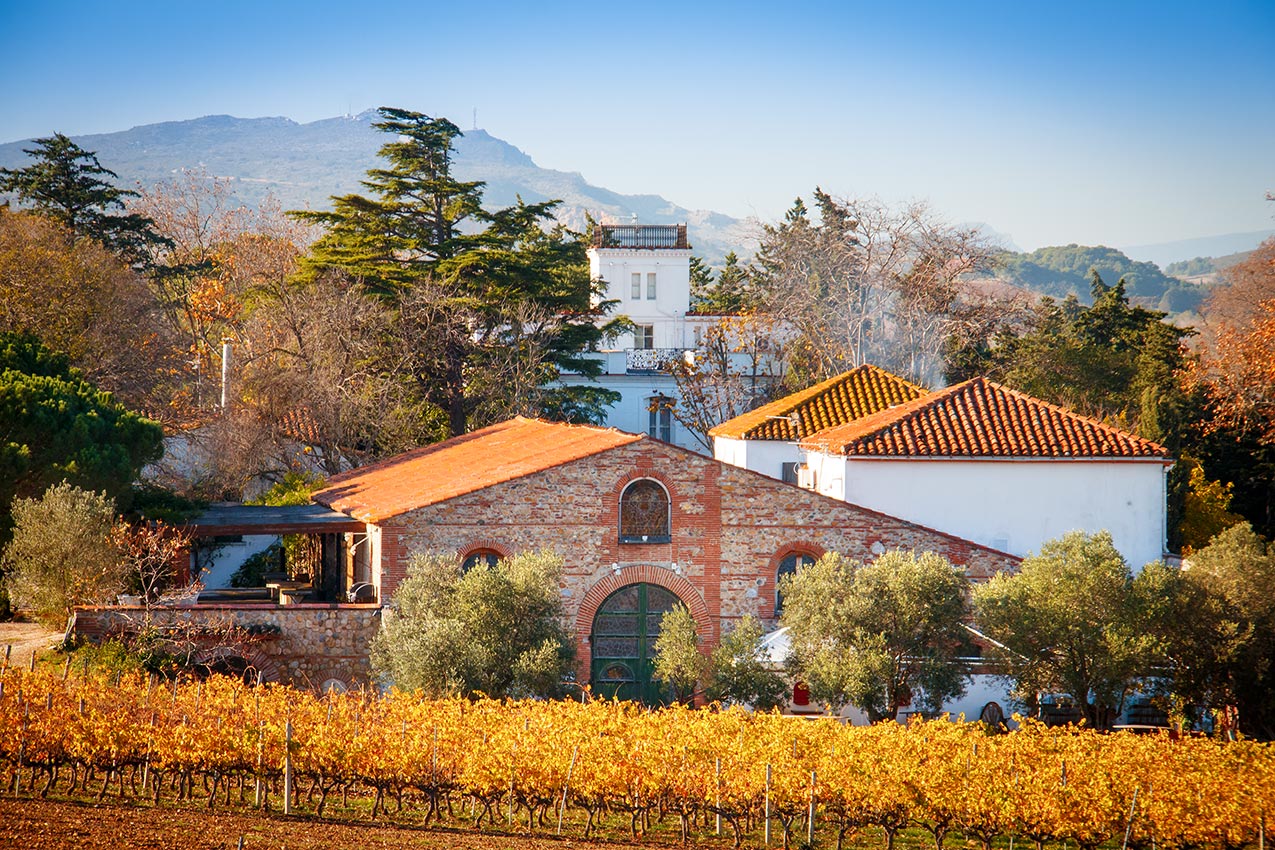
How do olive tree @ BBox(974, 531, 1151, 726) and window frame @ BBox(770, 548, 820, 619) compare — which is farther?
window frame @ BBox(770, 548, 820, 619)

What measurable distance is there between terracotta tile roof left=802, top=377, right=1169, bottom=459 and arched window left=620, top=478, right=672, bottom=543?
4.79 meters

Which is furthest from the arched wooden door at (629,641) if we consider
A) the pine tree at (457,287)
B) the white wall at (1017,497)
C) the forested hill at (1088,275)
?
the forested hill at (1088,275)

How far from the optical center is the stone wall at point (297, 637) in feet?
76.5

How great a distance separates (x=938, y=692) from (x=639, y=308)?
42.5 m

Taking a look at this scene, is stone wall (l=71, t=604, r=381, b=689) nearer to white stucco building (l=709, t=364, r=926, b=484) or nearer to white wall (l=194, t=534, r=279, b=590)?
white wall (l=194, t=534, r=279, b=590)

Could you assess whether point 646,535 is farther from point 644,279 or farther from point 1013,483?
point 644,279

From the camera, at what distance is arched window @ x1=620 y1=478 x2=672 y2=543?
24672 millimetres

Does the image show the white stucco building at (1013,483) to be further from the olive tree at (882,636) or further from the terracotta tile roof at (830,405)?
the olive tree at (882,636)

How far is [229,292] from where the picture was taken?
181ft

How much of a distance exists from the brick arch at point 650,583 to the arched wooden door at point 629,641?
12cm

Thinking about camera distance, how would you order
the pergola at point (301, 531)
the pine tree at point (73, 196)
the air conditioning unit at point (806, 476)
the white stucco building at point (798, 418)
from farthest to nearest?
1. the pine tree at point (73, 196)
2. the white stucco building at point (798, 418)
3. the air conditioning unit at point (806, 476)
4. the pergola at point (301, 531)

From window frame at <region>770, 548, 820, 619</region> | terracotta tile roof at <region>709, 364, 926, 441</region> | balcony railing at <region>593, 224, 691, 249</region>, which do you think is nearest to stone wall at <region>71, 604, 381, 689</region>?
window frame at <region>770, 548, 820, 619</region>

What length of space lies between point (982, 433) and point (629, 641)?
29.6ft

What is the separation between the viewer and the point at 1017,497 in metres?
27.7
